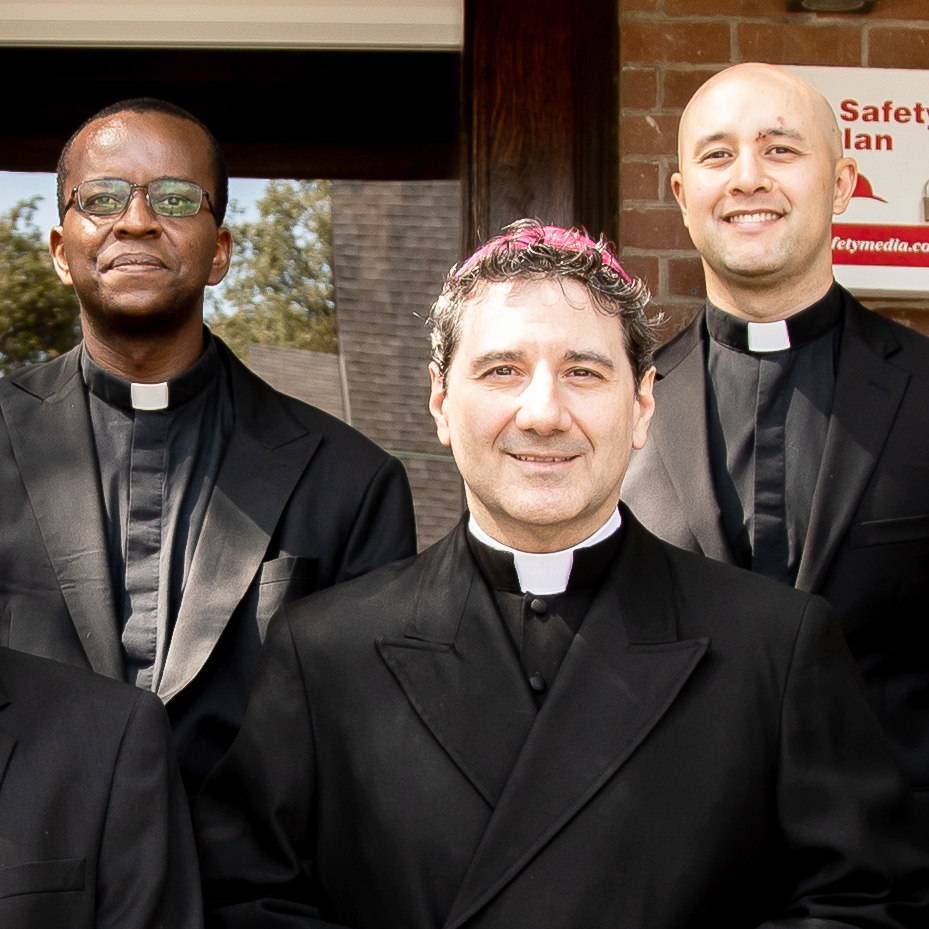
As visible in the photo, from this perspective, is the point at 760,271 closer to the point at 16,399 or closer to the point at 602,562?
the point at 602,562

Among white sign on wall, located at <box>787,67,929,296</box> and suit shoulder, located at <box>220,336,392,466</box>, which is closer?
suit shoulder, located at <box>220,336,392,466</box>

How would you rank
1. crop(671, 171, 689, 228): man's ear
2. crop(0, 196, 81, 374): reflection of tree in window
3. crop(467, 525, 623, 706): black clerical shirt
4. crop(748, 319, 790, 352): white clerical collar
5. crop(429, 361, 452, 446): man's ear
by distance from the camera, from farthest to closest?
crop(0, 196, 81, 374): reflection of tree in window
crop(671, 171, 689, 228): man's ear
crop(748, 319, 790, 352): white clerical collar
crop(429, 361, 452, 446): man's ear
crop(467, 525, 623, 706): black clerical shirt

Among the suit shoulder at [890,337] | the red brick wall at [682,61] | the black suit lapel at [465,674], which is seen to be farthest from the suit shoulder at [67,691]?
the red brick wall at [682,61]

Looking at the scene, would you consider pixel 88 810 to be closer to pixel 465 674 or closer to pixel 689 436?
pixel 465 674

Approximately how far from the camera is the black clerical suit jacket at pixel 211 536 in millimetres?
2570

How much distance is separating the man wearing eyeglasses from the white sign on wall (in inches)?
58.9

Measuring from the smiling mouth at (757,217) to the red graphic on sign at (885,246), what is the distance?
41.8 inches

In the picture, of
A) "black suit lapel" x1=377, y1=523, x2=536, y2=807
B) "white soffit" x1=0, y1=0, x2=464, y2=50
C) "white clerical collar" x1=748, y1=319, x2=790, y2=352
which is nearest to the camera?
"black suit lapel" x1=377, y1=523, x2=536, y2=807

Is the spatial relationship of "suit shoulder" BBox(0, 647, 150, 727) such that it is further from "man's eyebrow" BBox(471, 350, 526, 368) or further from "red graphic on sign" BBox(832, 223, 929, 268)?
"red graphic on sign" BBox(832, 223, 929, 268)

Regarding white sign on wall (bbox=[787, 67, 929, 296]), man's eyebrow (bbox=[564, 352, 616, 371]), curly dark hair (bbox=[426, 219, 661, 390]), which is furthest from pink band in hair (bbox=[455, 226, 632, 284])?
white sign on wall (bbox=[787, 67, 929, 296])

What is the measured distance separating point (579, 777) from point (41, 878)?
0.71 meters

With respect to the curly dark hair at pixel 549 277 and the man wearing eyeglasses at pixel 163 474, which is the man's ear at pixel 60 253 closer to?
the man wearing eyeglasses at pixel 163 474

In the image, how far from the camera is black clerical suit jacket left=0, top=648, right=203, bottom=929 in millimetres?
1950

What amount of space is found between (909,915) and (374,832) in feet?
2.37
